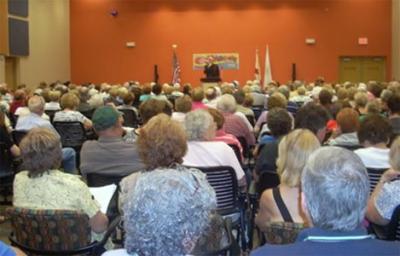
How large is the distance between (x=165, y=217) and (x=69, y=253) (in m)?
1.38

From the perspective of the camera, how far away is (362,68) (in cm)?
2156

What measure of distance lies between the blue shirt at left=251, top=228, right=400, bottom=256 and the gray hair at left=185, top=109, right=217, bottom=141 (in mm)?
2816

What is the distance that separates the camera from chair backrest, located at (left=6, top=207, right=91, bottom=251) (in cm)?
294

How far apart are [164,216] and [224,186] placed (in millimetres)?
2442

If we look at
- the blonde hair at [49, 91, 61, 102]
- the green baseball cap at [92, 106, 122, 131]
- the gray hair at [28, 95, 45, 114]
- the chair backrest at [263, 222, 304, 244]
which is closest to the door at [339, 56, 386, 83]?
the blonde hair at [49, 91, 61, 102]

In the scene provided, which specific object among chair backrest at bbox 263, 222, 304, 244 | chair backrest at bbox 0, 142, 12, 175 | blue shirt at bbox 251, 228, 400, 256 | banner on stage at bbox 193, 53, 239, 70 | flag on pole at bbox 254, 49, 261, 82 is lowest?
chair backrest at bbox 0, 142, 12, 175

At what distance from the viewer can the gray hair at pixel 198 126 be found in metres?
4.73

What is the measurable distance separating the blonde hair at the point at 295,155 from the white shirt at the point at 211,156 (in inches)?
46.2

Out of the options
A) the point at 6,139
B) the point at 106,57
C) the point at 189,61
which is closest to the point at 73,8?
the point at 106,57

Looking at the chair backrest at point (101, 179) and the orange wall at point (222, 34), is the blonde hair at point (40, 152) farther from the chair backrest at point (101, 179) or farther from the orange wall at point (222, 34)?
the orange wall at point (222, 34)

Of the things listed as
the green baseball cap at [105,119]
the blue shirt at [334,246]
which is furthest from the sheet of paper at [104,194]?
the blue shirt at [334,246]

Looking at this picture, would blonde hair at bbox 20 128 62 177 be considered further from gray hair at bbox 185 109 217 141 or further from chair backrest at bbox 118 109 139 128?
chair backrest at bbox 118 109 139 128

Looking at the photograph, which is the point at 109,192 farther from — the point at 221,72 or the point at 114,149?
the point at 221,72

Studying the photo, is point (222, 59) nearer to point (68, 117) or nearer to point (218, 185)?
point (68, 117)
